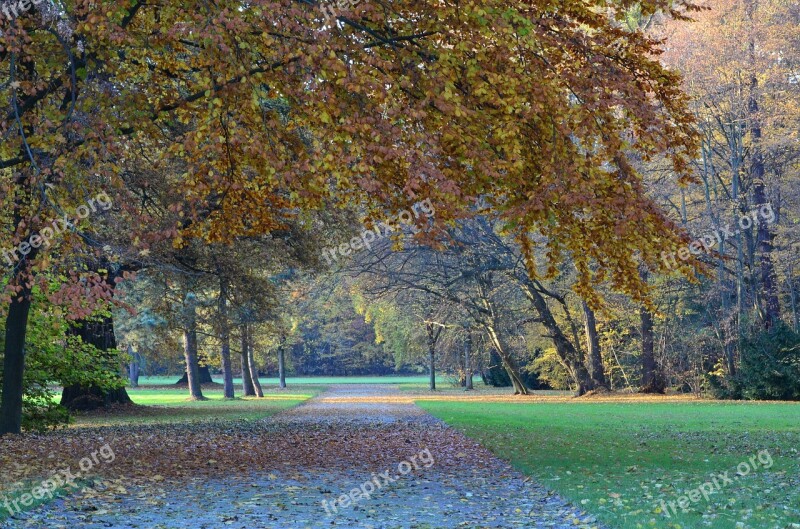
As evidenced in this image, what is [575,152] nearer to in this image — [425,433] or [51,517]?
[51,517]

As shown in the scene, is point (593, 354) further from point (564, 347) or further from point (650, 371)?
point (650, 371)

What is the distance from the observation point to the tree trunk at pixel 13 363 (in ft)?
47.7

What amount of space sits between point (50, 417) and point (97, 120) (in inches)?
376

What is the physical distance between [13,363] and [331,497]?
26.5 feet

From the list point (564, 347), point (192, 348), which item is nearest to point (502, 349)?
point (564, 347)

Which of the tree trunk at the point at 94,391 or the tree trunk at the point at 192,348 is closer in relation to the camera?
the tree trunk at the point at 94,391

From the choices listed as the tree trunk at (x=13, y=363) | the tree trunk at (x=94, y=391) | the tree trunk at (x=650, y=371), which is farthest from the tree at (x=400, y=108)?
the tree trunk at (x=650, y=371)

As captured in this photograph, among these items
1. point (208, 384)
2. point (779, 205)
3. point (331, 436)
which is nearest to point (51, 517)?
point (331, 436)

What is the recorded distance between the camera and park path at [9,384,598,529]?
763 cm

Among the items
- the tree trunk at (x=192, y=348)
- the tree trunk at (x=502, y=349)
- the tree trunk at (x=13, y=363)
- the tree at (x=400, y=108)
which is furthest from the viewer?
the tree trunk at (x=502, y=349)

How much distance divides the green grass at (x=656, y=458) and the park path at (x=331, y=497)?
46 cm

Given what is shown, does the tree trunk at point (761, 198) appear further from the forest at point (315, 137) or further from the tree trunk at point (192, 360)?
the tree trunk at point (192, 360)

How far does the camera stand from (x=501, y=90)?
9430mm

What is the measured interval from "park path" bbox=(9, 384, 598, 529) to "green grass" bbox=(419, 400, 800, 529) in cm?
46
